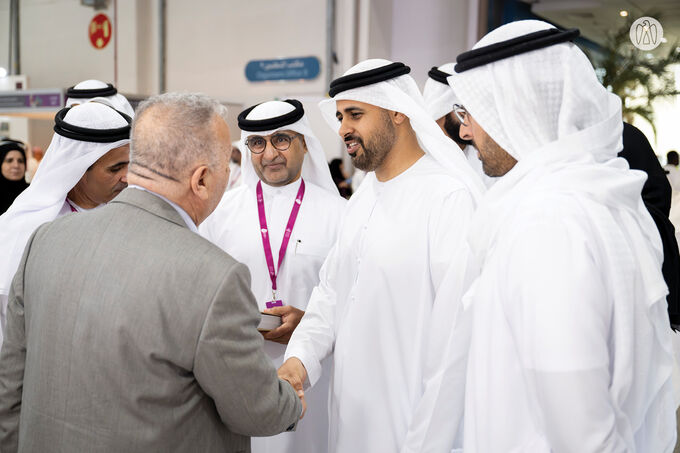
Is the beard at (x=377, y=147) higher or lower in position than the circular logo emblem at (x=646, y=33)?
lower

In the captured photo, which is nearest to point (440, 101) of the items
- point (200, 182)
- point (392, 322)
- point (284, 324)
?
point (284, 324)

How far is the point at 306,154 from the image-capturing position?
3564 mm

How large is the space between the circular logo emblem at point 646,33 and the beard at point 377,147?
204 inches

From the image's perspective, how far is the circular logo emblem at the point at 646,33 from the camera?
259 inches

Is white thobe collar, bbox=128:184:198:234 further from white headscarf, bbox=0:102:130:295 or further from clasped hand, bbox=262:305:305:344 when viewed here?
clasped hand, bbox=262:305:305:344

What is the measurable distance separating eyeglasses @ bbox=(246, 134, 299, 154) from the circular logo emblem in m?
4.84

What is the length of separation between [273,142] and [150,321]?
216cm

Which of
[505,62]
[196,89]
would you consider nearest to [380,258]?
[505,62]

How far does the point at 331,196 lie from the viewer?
137 inches

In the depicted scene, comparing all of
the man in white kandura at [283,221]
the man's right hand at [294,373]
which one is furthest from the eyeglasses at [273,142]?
the man's right hand at [294,373]

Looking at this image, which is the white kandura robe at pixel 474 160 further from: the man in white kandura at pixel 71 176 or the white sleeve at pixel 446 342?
the man in white kandura at pixel 71 176

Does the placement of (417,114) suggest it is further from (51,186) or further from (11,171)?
(11,171)

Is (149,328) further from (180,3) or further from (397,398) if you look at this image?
(180,3)

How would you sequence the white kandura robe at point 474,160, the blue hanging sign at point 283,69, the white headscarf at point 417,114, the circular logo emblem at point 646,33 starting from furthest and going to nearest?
1. the blue hanging sign at point 283,69
2. the circular logo emblem at point 646,33
3. the white kandura robe at point 474,160
4. the white headscarf at point 417,114
